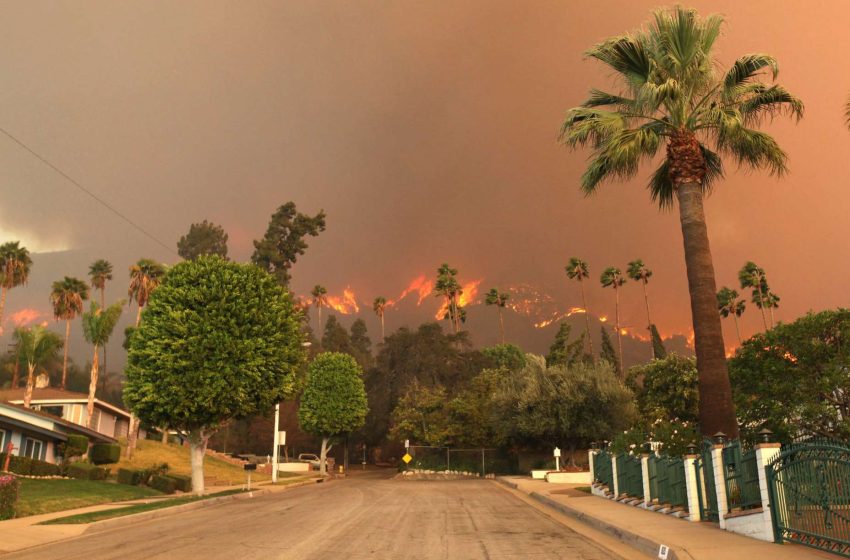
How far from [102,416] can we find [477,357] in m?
42.1

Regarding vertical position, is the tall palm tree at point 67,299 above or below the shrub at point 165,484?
Result: above

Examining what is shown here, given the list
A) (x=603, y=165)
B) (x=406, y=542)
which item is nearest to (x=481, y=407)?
(x=603, y=165)

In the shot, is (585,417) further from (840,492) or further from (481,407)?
(840,492)

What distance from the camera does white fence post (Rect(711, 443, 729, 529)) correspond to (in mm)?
12539

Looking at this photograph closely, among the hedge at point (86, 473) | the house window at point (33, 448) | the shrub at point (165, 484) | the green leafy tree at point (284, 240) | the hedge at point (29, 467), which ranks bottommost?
the shrub at point (165, 484)

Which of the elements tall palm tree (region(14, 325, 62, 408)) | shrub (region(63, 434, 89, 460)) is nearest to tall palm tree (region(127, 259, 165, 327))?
tall palm tree (region(14, 325, 62, 408))

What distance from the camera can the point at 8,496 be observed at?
1812cm

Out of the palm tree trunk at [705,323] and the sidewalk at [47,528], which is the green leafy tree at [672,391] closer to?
the palm tree trunk at [705,323]

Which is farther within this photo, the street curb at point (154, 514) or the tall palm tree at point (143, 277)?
the tall palm tree at point (143, 277)

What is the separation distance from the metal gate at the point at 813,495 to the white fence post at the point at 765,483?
3.3 inches

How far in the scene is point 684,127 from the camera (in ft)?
60.1

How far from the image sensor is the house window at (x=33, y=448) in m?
36.2

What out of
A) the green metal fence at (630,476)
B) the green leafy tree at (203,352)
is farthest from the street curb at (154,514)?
the green metal fence at (630,476)

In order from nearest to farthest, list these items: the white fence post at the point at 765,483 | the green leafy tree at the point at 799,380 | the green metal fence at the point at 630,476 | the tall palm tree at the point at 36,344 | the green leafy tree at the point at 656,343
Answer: the white fence post at the point at 765,483 → the green metal fence at the point at 630,476 → the green leafy tree at the point at 799,380 → the tall palm tree at the point at 36,344 → the green leafy tree at the point at 656,343
